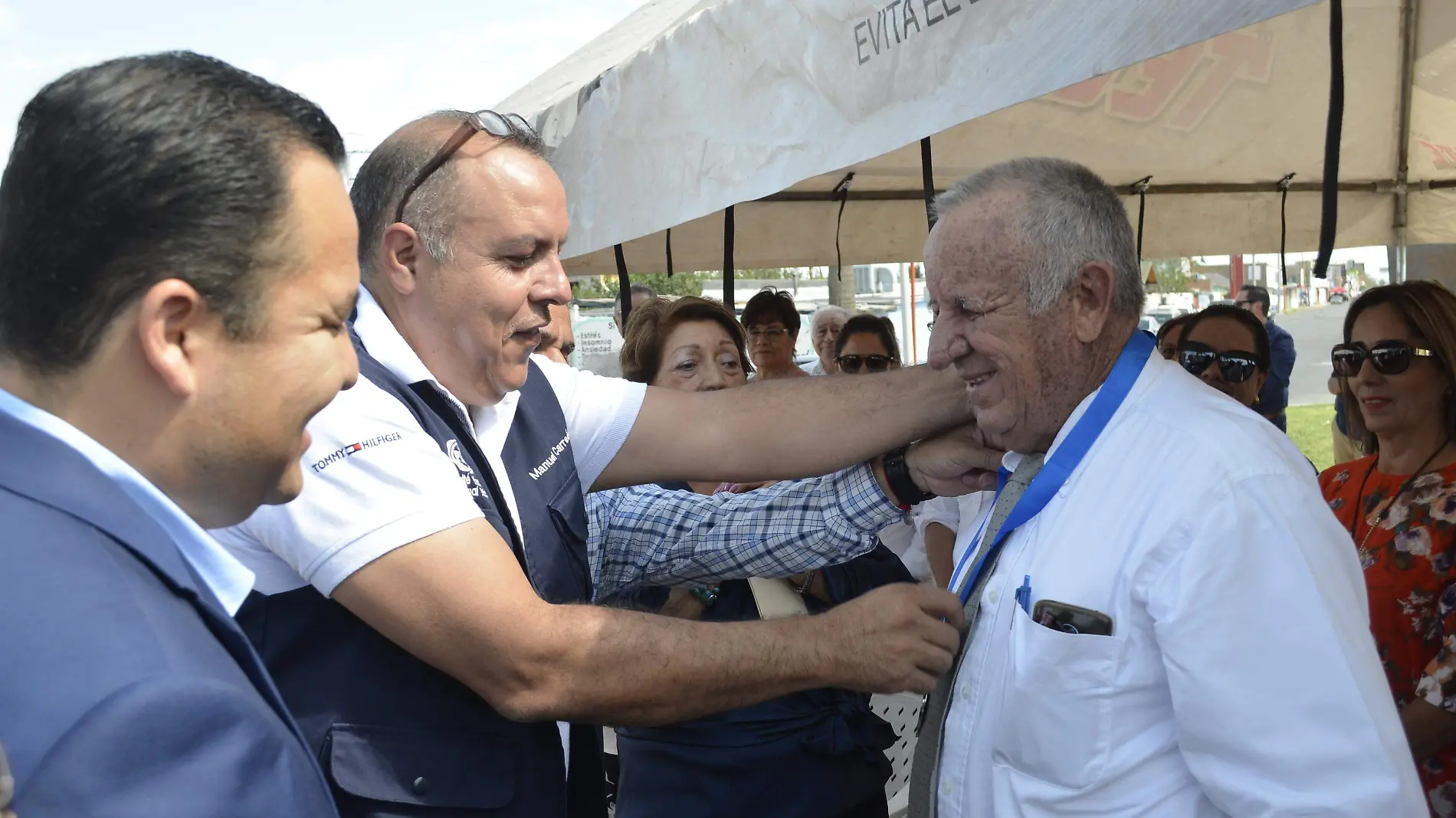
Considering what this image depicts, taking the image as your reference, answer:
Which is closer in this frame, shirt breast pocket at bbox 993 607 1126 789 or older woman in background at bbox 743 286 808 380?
shirt breast pocket at bbox 993 607 1126 789

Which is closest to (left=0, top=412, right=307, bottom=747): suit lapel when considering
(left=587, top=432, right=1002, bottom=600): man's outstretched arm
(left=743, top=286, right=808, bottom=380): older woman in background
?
(left=587, top=432, right=1002, bottom=600): man's outstretched arm

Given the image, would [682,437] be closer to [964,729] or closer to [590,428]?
[590,428]

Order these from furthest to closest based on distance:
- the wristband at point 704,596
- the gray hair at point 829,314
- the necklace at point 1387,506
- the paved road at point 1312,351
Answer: the paved road at point 1312,351 < the gray hair at point 829,314 < the necklace at point 1387,506 < the wristband at point 704,596

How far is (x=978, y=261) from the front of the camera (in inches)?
69.3

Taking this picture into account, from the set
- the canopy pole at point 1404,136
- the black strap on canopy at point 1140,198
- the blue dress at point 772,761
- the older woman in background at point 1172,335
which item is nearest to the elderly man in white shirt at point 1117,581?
the blue dress at point 772,761

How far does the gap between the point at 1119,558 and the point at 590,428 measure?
1166 mm

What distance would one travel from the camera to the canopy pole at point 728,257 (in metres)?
3.52

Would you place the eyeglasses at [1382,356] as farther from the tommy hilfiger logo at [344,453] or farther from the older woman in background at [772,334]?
the older woman in background at [772,334]

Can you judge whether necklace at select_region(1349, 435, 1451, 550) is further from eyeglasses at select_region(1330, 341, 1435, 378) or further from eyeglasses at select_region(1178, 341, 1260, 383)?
eyeglasses at select_region(1178, 341, 1260, 383)

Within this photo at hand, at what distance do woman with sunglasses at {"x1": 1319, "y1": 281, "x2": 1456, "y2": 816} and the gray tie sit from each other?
1374 mm

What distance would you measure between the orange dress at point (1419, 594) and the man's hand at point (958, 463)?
109cm

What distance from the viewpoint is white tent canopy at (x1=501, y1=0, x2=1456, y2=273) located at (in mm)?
1865

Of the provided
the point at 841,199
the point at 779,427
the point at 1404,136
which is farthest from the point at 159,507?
the point at 1404,136

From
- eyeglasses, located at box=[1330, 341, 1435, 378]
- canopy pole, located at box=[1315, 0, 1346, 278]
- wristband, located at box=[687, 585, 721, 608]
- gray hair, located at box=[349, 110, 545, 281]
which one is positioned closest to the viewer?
canopy pole, located at box=[1315, 0, 1346, 278]
